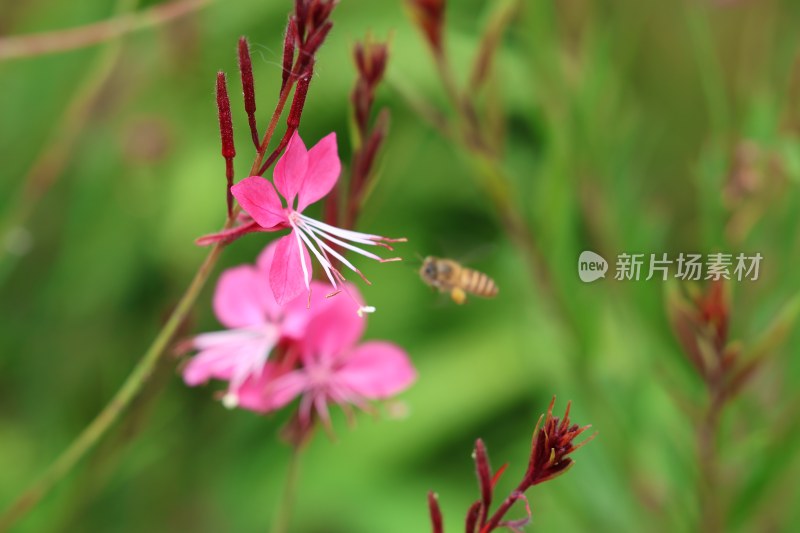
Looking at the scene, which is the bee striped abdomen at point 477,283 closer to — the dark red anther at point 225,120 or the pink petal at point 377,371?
the pink petal at point 377,371

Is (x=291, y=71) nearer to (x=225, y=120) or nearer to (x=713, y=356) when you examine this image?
(x=225, y=120)

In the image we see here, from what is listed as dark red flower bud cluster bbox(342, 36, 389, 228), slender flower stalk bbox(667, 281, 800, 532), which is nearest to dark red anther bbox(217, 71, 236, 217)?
dark red flower bud cluster bbox(342, 36, 389, 228)

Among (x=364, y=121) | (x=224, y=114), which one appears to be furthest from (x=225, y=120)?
(x=364, y=121)

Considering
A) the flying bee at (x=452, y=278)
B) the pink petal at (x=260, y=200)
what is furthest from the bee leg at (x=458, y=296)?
the pink petal at (x=260, y=200)

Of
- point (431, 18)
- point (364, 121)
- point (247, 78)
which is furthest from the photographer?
point (431, 18)

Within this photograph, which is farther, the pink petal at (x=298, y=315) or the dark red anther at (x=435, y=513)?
the pink petal at (x=298, y=315)

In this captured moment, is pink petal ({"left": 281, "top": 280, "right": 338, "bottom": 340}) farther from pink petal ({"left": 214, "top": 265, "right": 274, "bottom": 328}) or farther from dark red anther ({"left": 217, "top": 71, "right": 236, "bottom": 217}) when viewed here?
dark red anther ({"left": 217, "top": 71, "right": 236, "bottom": 217})
